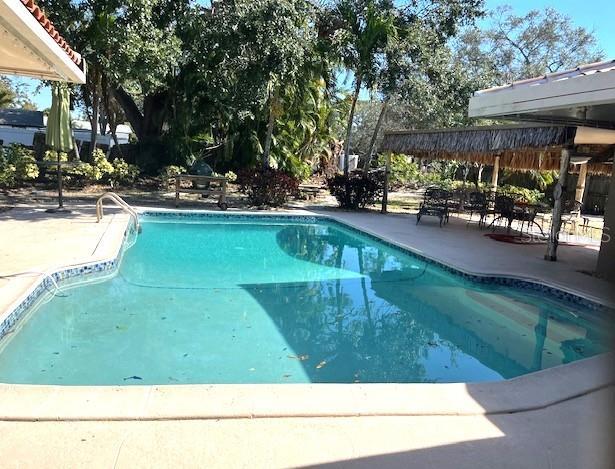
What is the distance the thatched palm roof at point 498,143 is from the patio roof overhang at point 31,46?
8124 mm

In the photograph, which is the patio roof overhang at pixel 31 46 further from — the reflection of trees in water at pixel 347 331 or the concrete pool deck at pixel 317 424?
the reflection of trees in water at pixel 347 331

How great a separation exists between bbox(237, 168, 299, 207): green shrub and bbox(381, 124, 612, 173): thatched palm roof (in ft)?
11.6

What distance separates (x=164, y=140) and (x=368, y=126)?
20.2 m

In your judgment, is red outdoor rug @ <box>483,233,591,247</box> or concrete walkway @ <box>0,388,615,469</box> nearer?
concrete walkway @ <box>0,388,615,469</box>

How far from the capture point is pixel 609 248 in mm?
8297

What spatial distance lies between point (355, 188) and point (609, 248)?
9094mm

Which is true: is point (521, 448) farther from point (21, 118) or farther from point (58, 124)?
point (21, 118)

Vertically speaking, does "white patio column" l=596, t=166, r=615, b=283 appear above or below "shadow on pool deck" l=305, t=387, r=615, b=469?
above

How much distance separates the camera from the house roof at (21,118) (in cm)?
3185

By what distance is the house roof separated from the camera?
104ft

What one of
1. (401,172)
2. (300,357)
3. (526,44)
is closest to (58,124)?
(300,357)

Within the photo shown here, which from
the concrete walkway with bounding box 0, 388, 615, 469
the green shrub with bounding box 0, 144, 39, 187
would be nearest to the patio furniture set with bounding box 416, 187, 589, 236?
the concrete walkway with bounding box 0, 388, 615, 469

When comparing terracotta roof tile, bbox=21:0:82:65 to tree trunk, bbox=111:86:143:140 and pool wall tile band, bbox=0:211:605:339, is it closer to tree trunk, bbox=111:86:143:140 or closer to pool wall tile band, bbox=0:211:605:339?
pool wall tile band, bbox=0:211:605:339

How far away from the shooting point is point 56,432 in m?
2.98
